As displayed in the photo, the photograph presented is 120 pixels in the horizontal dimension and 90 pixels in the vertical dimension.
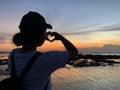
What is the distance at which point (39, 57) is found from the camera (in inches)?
96.5

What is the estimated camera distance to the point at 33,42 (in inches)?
101

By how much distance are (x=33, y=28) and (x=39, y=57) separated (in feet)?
0.92

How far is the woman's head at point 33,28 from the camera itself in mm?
2531

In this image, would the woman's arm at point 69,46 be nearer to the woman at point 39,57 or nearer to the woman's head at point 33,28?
the woman at point 39,57

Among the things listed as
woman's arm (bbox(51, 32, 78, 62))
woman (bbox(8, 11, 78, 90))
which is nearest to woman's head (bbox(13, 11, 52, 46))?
woman (bbox(8, 11, 78, 90))

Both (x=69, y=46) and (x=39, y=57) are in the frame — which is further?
(x=69, y=46)

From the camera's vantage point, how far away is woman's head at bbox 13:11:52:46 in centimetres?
253

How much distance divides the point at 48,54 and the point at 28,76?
10.5 inches

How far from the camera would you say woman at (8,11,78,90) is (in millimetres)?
2451

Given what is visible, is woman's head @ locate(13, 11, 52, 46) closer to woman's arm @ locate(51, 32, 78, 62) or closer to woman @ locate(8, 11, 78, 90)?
woman @ locate(8, 11, 78, 90)

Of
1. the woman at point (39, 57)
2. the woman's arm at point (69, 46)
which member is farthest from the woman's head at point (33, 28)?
the woman's arm at point (69, 46)

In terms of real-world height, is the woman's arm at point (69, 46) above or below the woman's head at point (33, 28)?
below

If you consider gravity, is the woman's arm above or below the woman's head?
below

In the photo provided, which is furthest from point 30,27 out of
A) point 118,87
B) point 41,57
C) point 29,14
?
point 118,87
